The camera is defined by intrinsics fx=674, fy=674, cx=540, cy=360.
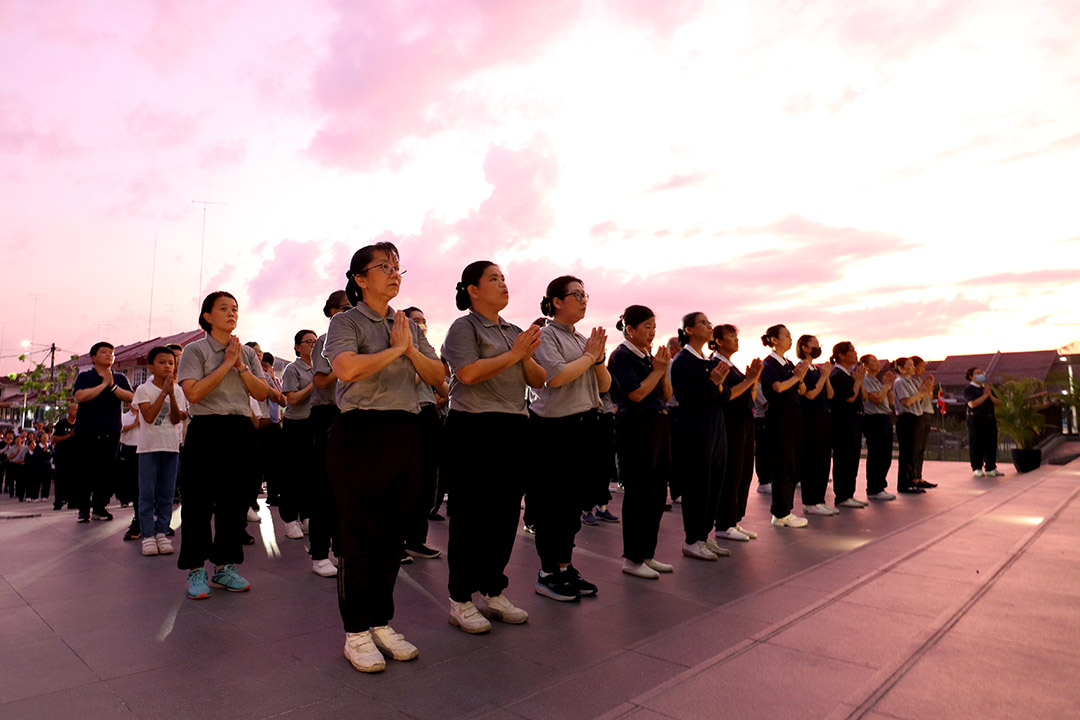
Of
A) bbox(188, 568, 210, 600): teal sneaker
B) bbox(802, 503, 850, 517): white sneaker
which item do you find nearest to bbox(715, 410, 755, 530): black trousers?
bbox(802, 503, 850, 517): white sneaker

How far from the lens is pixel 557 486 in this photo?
412 centimetres

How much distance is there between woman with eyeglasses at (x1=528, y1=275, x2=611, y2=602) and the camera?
406 cm

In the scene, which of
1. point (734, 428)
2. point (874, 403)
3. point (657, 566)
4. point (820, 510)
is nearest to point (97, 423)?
point (657, 566)

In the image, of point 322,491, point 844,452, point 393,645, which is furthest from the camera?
point 844,452

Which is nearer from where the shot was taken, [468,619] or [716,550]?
[468,619]

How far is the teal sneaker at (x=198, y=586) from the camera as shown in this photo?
3.97 m

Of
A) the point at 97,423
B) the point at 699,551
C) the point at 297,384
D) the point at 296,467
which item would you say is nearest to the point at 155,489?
the point at 296,467

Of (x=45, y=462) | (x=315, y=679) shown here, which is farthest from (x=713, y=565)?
(x=45, y=462)

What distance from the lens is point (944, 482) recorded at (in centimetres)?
1081

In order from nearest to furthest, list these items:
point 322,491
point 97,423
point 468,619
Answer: point 468,619 → point 322,491 → point 97,423

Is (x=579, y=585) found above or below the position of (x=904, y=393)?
below

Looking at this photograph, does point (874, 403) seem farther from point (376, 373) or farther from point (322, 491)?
point (376, 373)

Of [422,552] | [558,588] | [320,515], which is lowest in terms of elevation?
[422,552]

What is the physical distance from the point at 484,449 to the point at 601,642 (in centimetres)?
107
